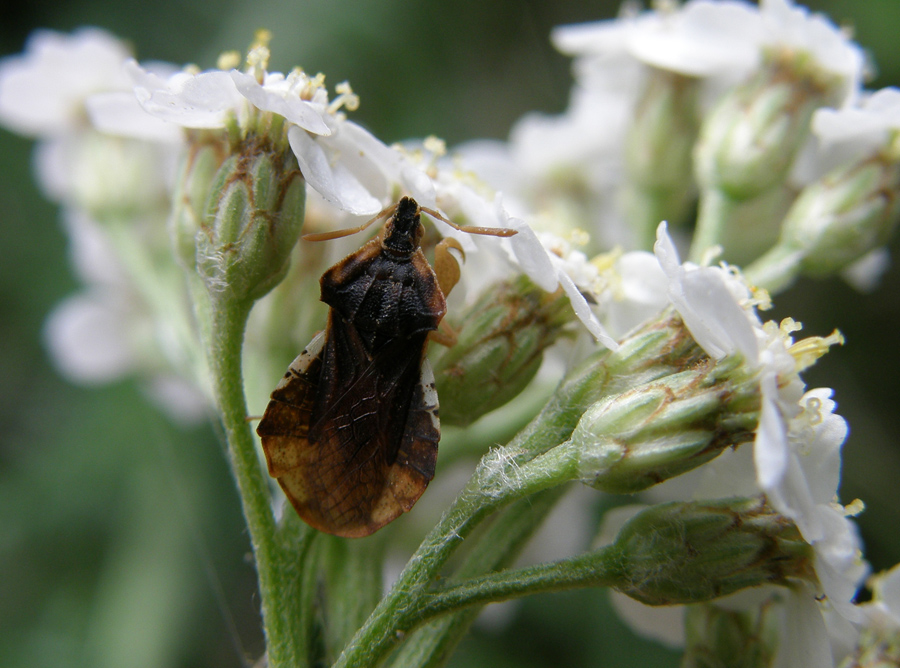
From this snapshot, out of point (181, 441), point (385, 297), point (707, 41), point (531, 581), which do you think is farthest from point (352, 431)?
point (181, 441)

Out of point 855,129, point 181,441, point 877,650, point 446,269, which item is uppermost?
point 181,441

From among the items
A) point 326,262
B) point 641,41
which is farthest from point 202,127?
point 641,41

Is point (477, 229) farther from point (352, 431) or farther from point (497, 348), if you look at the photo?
point (352, 431)

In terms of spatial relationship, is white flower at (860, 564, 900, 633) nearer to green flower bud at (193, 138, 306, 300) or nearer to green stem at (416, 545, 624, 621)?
green stem at (416, 545, 624, 621)

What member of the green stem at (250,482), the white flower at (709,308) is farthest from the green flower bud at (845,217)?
the green stem at (250,482)

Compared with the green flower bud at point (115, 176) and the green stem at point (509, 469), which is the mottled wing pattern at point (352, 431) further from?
the green flower bud at point (115, 176)

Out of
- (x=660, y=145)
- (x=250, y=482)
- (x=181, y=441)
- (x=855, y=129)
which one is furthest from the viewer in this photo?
(x=181, y=441)
